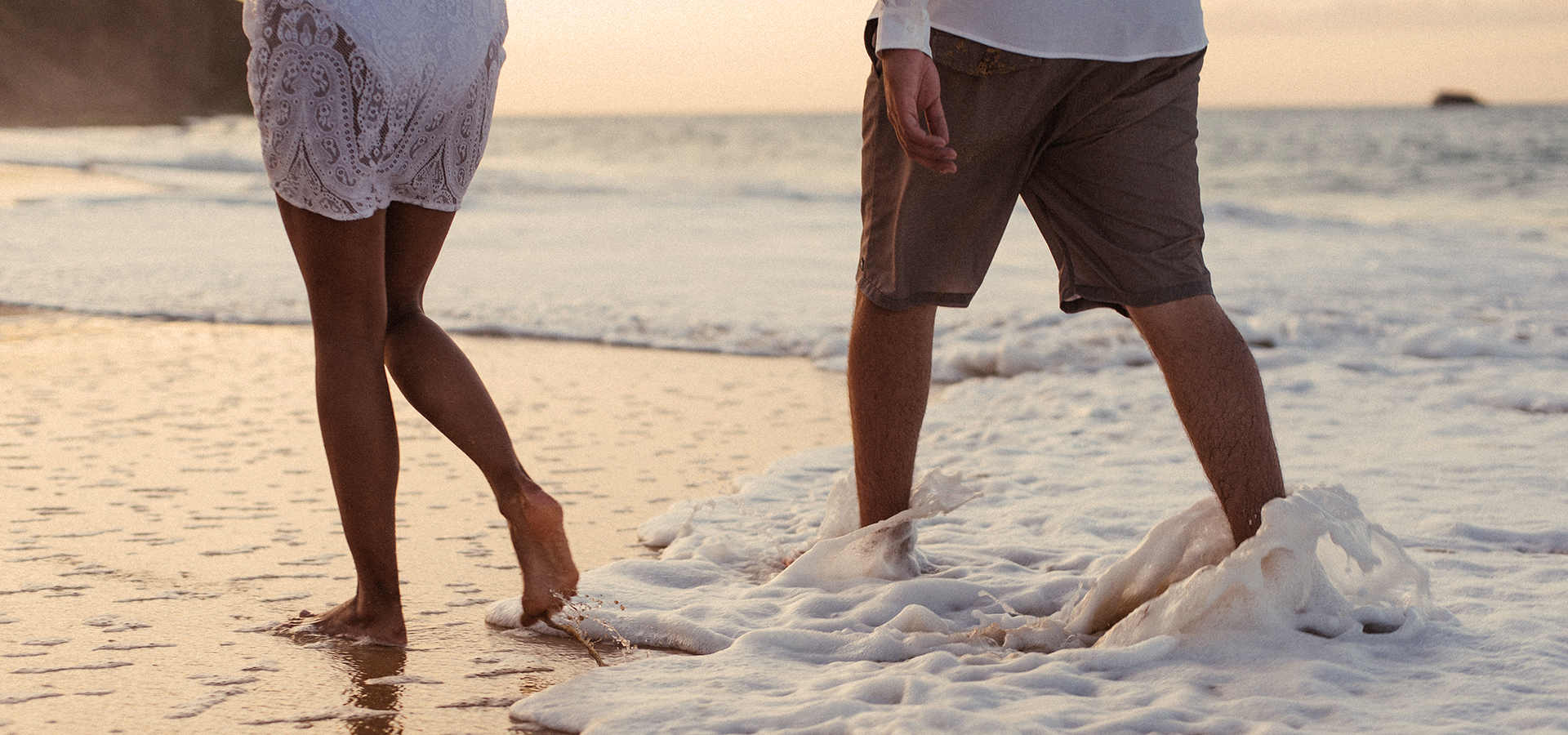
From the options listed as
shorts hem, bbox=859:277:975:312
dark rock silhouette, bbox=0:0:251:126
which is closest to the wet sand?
shorts hem, bbox=859:277:975:312

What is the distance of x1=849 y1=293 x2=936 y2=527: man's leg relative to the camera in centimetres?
210

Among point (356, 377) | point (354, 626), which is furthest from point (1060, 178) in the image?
point (354, 626)

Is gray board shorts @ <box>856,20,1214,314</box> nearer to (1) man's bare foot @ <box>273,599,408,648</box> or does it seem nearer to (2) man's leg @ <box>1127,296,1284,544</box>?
(2) man's leg @ <box>1127,296,1284,544</box>

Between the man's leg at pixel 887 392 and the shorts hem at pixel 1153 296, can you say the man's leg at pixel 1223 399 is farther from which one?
the man's leg at pixel 887 392

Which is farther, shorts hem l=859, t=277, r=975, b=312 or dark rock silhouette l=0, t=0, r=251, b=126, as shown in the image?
dark rock silhouette l=0, t=0, r=251, b=126

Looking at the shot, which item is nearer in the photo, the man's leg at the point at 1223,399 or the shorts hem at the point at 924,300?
the man's leg at the point at 1223,399

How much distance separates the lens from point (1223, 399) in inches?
Answer: 73.0

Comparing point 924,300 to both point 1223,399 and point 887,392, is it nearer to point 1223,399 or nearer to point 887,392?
point 887,392

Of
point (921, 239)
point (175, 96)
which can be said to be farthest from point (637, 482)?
point (175, 96)

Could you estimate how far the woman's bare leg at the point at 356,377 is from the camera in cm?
175

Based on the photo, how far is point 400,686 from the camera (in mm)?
1729

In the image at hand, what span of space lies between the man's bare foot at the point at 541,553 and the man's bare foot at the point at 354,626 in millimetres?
209

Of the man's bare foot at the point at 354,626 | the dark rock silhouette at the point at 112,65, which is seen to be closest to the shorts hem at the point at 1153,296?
the man's bare foot at the point at 354,626

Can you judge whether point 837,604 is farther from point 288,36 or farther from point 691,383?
point 691,383
